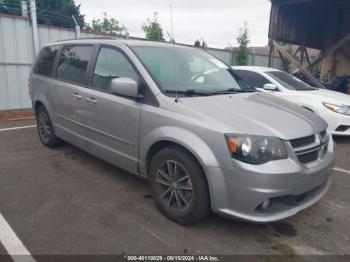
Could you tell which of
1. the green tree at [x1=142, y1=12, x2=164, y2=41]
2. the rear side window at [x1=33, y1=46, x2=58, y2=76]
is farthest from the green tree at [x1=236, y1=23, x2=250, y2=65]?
the rear side window at [x1=33, y1=46, x2=58, y2=76]

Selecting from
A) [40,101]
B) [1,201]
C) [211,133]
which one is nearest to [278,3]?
[40,101]

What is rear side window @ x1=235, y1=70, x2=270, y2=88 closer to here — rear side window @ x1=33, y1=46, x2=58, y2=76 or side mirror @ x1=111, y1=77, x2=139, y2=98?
rear side window @ x1=33, y1=46, x2=58, y2=76

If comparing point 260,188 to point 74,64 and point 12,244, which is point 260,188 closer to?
point 12,244

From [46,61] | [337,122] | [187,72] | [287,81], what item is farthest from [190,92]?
[287,81]

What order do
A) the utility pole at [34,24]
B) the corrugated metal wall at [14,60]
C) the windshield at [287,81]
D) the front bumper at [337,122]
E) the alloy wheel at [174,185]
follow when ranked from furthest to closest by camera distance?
the utility pole at [34,24]
the corrugated metal wall at [14,60]
the windshield at [287,81]
the front bumper at [337,122]
the alloy wheel at [174,185]

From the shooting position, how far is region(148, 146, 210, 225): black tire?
2.60m

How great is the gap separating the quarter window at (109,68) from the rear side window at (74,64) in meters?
0.24

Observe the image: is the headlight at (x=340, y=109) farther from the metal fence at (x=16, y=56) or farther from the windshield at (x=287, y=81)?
the metal fence at (x=16, y=56)

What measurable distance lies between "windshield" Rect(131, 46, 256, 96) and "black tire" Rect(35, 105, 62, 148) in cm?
233

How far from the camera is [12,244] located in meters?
2.52

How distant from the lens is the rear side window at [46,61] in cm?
466

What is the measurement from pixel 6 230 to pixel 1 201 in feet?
2.17

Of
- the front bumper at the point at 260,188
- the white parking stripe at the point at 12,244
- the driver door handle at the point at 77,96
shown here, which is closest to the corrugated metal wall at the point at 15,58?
the driver door handle at the point at 77,96

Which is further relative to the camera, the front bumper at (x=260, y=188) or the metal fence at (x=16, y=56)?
the metal fence at (x=16, y=56)
